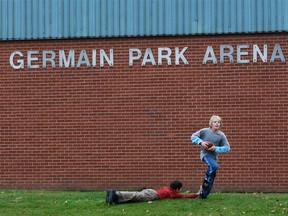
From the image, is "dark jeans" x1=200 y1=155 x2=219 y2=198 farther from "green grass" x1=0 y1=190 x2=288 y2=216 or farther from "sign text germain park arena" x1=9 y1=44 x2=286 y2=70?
"sign text germain park arena" x1=9 y1=44 x2=286 y2=70

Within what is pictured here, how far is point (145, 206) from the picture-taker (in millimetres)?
12391

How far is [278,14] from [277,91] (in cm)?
154

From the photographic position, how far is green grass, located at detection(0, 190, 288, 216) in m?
11.9

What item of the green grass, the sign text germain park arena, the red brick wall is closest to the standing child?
the green grass

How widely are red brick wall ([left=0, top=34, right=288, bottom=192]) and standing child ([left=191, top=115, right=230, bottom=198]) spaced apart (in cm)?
271

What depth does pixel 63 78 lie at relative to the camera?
16031mm

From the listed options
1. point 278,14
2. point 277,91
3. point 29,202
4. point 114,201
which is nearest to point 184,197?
point 114,201

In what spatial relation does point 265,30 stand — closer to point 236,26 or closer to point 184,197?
point 236,26

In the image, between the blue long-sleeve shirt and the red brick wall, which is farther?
the red brick wall

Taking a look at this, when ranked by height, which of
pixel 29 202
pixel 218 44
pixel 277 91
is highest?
pixel 218 44

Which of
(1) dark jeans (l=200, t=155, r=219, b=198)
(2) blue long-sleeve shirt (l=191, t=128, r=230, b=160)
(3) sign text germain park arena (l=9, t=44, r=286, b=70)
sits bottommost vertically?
(1) dark jeans (l=200, t=155, r=219, b=198)

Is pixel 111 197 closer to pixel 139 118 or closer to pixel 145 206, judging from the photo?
pixel 145 206

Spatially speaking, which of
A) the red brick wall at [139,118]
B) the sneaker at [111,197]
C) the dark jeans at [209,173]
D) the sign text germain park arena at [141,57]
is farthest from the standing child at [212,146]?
the sign text germain park arena at [141,57]

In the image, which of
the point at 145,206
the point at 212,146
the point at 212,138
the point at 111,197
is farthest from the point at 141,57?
the point at 145,206
